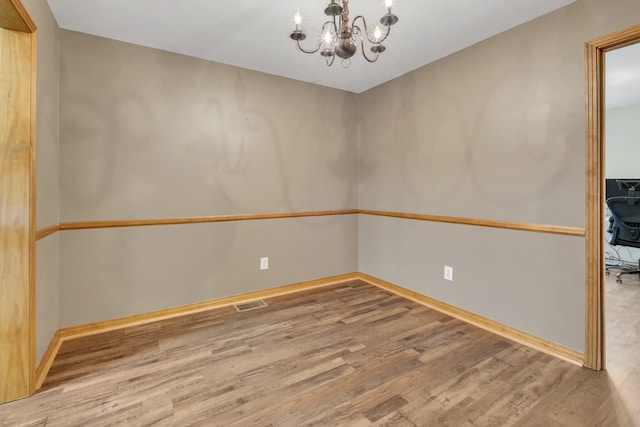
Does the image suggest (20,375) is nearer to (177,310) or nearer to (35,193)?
(35,193)

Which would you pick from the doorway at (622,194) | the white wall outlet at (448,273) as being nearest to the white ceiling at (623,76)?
the doorway at (622,194)

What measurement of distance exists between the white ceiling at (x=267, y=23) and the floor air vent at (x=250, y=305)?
236cm

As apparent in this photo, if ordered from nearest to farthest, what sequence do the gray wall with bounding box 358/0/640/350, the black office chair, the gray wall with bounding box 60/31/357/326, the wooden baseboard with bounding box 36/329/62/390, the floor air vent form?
the wooden baseboard with bounding box 36/329/62/390, the gray wall with bounding box 358/0/640/350, the gray wall with bounding box 60/31/357/326, the floor air vent, the black office chair

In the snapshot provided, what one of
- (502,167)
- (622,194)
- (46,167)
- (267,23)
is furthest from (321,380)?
(622,194)

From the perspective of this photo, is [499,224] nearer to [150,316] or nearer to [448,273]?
[448,273]

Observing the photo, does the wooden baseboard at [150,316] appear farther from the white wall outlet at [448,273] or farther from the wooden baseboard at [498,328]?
the white wall outlet at [448,273]

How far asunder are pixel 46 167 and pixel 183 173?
959 mm

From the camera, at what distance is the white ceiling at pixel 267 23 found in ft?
6.63

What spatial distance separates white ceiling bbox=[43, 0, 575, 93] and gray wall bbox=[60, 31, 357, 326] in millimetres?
219

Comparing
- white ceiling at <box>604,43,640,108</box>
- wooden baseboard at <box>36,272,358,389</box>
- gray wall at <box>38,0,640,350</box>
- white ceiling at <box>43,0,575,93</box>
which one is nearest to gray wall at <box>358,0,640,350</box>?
gray wall at <box>38,0,640,350</box>

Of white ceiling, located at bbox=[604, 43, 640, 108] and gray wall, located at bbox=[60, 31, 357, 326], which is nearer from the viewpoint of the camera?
gray wall, located at bbox=[60, 31, 357, 326]

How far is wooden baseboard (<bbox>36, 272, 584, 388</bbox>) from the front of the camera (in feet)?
6.69

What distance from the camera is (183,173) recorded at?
278 cm

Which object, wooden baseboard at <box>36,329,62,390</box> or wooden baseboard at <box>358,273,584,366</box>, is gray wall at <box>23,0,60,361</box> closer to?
wooden baseboard at <box>36,329,62,390</box>
